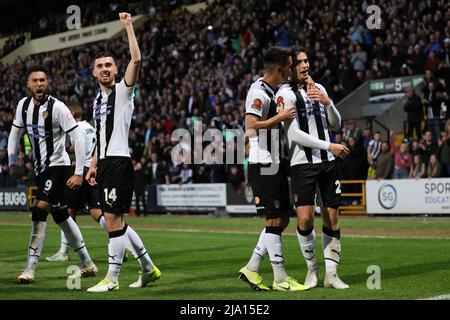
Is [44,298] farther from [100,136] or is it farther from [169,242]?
[169,242]

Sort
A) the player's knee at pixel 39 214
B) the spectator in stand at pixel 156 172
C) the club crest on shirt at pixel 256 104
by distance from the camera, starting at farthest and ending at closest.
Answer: the spectator in stand at pixel 156 172 → the player's knee at pixel 39 214 → the club crest on shirt at pixel 256 104

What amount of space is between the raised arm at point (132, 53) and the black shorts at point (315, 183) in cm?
215

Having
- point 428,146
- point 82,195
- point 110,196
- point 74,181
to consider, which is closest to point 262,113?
point 110,196

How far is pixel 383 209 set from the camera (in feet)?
74.9

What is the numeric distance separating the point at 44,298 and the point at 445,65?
705 inches

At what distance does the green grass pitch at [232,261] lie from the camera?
27.6 ft

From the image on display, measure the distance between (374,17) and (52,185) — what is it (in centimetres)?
1728

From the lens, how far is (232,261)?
1226cm

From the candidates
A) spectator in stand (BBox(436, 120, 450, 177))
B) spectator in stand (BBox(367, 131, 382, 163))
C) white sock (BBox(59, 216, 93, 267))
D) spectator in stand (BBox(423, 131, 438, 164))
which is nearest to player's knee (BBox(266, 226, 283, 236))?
white sock (BBox(59, 216, 93, 267))

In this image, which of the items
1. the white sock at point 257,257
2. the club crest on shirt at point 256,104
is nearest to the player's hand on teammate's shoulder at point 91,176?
the white sock at point 257,257

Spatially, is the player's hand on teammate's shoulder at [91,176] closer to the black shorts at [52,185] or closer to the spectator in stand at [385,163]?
the black shorts at [52,185]

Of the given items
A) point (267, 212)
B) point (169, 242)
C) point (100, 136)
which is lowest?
point (169, 242)
